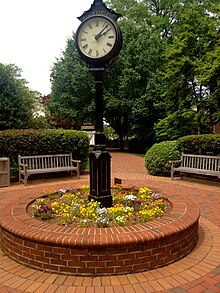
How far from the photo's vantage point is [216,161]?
796cm

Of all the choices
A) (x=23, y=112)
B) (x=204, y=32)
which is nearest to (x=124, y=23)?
(x=204, y=32)

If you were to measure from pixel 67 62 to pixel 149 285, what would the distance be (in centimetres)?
2073

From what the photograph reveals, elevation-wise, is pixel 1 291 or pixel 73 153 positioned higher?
pixel 73 153

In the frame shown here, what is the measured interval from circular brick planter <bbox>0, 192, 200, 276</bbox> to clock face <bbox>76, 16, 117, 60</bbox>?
2686mm

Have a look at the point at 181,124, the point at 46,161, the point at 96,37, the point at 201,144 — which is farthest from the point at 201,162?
the point at 181,124

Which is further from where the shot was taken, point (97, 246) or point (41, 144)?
point (41, 144)

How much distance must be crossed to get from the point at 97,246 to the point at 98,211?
1.00 m

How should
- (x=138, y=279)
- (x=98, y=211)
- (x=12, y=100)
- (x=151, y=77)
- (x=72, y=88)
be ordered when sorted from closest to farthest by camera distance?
(x=138, y=279) → (x=98, y=211) → (x=12, y=100) → (x=151, y=77) → (x=72, y=88)

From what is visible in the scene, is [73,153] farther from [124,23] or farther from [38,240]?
[124,23]

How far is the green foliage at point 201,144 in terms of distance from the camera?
8234mm

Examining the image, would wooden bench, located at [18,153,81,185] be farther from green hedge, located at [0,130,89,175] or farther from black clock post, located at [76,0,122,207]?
black clock post, located at [76,0,122,207]

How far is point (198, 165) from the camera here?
8570 mm

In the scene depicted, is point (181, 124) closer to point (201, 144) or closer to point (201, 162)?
point (201, 144)

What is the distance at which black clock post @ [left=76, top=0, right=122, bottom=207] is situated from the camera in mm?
4148
